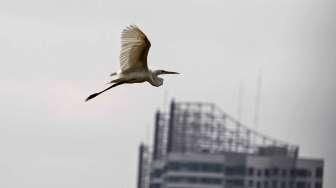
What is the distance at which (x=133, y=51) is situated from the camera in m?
59.6

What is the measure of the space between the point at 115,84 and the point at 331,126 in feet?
399

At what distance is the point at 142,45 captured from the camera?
59.9 metres

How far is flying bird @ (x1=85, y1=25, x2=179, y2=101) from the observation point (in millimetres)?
58375

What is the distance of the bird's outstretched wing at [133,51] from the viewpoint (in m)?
58.9

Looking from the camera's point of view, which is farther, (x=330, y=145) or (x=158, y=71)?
(x=330, y=145)

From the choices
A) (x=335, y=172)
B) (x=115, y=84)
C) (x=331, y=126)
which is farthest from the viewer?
(x=335, y=172)

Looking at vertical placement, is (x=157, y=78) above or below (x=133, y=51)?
below

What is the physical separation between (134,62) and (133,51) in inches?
13.9

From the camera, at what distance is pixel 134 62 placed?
5944cm

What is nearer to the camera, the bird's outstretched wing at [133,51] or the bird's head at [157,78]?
the bird's head at [157,78]

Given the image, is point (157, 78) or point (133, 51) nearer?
point (157, 78)

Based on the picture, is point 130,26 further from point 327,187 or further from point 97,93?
point 327,187

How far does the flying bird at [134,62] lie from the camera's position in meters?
58.4

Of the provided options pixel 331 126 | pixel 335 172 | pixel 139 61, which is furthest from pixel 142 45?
pixel 335 172
